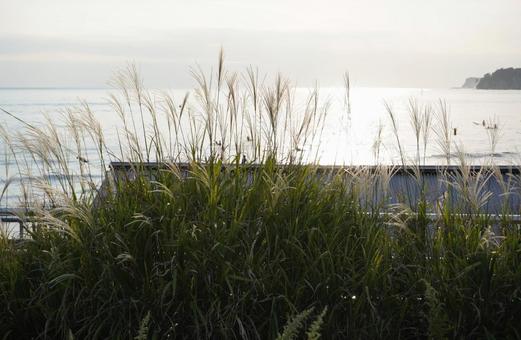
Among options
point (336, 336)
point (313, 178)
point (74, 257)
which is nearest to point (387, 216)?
point (313, 178)

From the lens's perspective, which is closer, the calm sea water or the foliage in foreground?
the foliage in foreground

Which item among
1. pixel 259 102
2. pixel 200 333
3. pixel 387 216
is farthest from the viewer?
pixel 259 102

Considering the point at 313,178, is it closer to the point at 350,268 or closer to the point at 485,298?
the point at 350,268

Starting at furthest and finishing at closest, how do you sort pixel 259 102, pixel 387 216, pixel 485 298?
pixel 259 102 → pixel 387 216 → pixel 485 298

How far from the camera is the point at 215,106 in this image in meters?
4.21

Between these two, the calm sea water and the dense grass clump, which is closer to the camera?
the dense grass clump

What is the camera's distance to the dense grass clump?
11.5 feet

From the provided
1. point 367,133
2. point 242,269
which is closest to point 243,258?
point 242,269

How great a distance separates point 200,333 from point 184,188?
2.82 feet

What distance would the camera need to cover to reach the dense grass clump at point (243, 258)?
3492mm

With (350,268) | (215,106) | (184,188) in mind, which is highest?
(215,106)

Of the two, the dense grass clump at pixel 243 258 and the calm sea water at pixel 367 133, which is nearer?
the dense grass clump at pixel 243 258

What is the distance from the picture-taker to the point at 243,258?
11.7 feet

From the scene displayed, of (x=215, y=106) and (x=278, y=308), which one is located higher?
(x=215, y=106)
